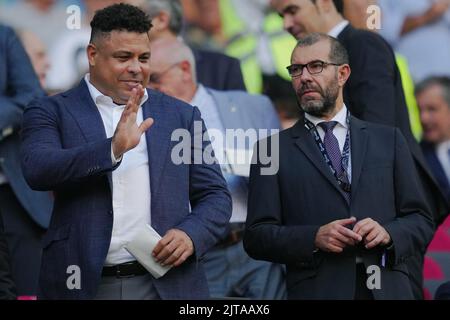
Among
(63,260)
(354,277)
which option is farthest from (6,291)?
(354,277)

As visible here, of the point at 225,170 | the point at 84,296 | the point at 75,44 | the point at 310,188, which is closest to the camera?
the point at 84,296

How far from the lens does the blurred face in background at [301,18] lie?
6.67 m

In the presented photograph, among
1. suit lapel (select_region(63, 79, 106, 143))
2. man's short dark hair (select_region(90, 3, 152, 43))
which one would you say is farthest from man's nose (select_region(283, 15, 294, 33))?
suit lapel (select_region(63, 79, 106, 143))

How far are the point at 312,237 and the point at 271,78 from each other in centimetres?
206

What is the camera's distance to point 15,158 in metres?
6.74

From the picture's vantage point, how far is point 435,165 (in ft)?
23.1

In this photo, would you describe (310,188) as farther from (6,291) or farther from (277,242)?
(6,291)

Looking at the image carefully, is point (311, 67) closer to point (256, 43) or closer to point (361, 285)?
point (361, 285)

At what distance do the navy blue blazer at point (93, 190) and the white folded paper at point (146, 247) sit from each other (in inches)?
4.1

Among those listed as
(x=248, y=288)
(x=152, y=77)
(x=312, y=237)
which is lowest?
(x=248, y=288)

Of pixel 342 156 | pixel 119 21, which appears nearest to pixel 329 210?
pixel 342 156

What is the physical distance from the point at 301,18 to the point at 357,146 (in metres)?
1.39

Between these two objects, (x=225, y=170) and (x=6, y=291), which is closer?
(x=6, y=291)

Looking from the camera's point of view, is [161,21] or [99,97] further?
[161,21]
